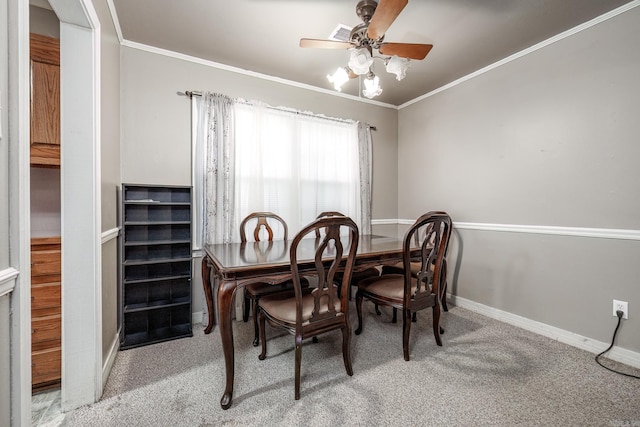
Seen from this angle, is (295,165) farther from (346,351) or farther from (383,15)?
(346,351)

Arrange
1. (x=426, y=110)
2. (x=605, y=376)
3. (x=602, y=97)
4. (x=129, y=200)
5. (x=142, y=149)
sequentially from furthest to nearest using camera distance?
(x=426, y=110) → (x=142, y=149) → (x=129, y=200) → (x=602, y=97) → (x=605, y=376)

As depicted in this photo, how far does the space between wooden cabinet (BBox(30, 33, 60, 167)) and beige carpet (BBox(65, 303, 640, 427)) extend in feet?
4.66

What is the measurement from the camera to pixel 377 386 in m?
1.61

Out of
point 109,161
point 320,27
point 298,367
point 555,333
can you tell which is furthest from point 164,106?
point 555,333

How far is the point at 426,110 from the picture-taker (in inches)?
131

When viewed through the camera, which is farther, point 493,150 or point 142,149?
point 493,150

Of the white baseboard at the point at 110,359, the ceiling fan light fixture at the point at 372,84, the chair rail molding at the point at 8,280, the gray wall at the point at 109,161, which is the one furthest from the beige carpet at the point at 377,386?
the ceiling fan light fixture at the point at 372,84

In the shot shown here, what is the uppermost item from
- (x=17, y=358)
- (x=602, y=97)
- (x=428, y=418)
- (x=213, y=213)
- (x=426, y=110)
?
(x=426, y=110)

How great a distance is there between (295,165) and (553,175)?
232 cm

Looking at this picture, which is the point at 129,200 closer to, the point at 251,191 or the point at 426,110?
the point at 251,191

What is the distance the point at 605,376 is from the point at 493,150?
6.20 ft


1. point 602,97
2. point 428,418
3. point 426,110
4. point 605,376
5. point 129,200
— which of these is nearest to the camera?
point 428,418

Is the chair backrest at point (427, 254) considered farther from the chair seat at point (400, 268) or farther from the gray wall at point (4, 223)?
the gray wall at point (4, 223)

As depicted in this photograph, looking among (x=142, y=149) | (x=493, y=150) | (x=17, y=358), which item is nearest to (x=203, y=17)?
(x=142, y=149)
